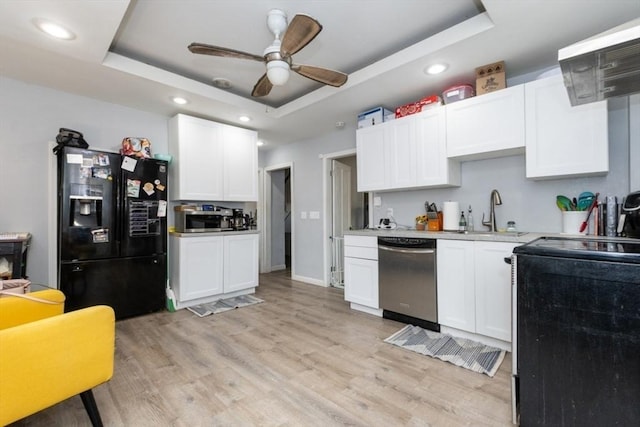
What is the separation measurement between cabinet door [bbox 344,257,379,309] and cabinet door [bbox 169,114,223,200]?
201 centimetres

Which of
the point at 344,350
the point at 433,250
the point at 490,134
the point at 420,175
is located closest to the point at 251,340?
the point at 344,350

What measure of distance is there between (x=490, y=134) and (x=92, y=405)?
3359mm

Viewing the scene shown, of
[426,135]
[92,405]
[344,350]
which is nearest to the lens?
[92,405]

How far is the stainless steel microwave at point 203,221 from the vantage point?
3533 millimetres

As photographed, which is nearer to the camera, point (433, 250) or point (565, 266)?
point (565, 266)

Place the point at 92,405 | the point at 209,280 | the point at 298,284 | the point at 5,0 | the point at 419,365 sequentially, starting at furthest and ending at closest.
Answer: the point at 298,284 → the point at 209,280 → the point at 419,365 → the point at 5,0 → the point at 92,405

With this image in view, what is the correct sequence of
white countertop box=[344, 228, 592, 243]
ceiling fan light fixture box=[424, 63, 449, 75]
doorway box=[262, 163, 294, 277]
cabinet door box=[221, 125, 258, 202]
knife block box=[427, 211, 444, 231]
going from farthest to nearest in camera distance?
doorway box=[262, 163, 294, 277]
cabinet door box=[221, 125, 258, 202]
knife block box=[427, 211, 444, 231]
ceiling fan light fixture box=[424, 63, 449, 75]
white countertop box=[344, 228, 592, 243]

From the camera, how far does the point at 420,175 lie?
9.93 feet

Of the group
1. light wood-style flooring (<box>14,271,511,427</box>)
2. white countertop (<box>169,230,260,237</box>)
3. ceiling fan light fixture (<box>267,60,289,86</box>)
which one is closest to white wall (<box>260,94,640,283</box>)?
white countertop (<box>169,230,260,237</box>)

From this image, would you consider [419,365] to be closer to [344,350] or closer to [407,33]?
[344,350]

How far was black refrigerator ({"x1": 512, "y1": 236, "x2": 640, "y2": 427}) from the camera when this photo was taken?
44.9 inches

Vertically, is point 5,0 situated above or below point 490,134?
above

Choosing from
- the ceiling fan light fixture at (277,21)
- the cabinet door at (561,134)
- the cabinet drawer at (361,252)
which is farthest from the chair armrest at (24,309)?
the cabinet door at (561,134)

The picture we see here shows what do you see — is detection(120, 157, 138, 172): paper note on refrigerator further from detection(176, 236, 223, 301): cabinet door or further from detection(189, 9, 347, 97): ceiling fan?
detection(189, 9, 347, 97): ceiling fan
